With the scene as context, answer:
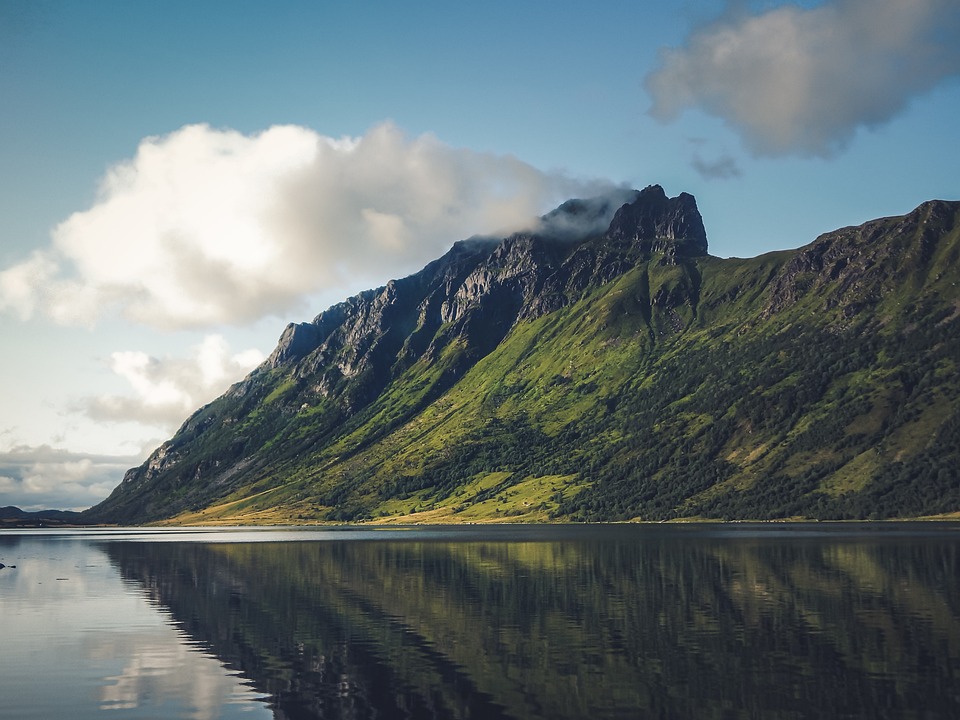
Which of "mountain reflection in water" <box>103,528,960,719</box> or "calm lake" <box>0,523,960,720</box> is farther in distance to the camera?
"calm lake" <box>0,523,960,720</box>

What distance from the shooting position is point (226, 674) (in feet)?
165

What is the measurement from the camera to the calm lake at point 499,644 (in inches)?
1619

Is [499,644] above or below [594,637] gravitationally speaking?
above

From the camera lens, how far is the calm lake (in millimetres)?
41125

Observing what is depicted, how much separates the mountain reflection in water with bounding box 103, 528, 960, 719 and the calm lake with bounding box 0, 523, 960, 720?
22 cm

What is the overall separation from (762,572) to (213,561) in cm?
9590

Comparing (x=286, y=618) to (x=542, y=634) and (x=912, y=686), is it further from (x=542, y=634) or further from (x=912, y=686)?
(x=912, y=686)

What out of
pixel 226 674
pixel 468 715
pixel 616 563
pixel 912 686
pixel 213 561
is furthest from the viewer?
pixel 213 561

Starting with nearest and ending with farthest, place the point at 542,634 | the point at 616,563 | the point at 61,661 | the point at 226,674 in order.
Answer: the point at 226,674, the point at 61,661, the point at 542,634, the point at 616,563

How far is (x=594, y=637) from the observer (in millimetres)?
58406

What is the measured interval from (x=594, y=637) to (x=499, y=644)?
22.1 ft

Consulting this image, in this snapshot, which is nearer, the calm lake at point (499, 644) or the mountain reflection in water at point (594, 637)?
the mountain reflection in water at point (594, 637)

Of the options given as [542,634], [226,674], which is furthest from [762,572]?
[226,674]

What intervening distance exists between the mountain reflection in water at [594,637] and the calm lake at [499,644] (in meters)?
0.22
